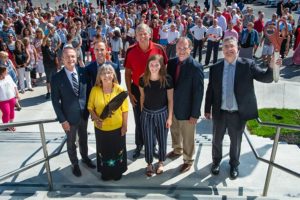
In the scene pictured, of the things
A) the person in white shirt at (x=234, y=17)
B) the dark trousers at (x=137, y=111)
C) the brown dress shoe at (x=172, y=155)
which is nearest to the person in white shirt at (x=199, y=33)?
the person in white shirt at (x=234, y=17)

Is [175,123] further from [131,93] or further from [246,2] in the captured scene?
[246,2]

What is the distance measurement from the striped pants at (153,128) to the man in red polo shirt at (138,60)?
560 mm

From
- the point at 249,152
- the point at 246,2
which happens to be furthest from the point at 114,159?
the point at 246,2

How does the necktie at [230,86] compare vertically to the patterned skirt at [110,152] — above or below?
above

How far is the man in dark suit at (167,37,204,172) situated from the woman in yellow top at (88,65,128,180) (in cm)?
70

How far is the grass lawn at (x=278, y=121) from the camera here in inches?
300

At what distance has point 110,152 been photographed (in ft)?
15.1

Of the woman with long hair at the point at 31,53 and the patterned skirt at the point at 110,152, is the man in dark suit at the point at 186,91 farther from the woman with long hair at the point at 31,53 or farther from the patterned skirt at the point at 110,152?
the woman with long hair at the point at 31,53

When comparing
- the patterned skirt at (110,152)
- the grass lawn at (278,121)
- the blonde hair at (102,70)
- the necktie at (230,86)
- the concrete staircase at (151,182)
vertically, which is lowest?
the grass lawn at (278,121)

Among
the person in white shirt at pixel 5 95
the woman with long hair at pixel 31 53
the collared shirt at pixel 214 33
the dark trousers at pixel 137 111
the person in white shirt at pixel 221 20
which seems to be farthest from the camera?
the person in white shirt at pixel 221 20

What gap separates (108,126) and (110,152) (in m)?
0.34

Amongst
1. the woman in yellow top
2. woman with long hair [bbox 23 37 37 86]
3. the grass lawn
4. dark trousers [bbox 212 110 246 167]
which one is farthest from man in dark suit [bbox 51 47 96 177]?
woman with long hair [bbox 23 37 37 86]

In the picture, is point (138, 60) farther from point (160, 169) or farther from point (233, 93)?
point (160, 169)

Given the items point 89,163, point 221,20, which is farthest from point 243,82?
point 221,20
